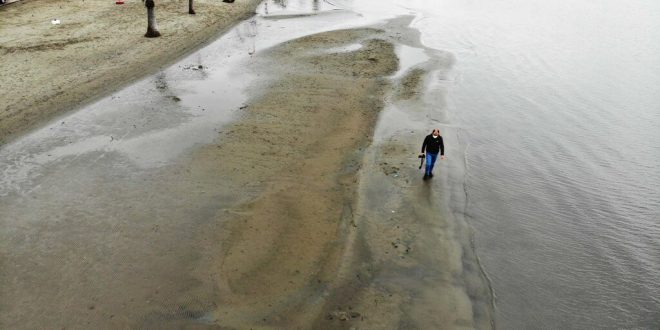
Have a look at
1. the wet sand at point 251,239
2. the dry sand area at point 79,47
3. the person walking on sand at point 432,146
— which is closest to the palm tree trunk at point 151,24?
the dry sand area at point 79,47

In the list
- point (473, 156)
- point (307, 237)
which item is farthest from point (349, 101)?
point (307, 237)

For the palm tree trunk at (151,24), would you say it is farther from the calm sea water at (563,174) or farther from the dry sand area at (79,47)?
the calm sea water at (563,174)

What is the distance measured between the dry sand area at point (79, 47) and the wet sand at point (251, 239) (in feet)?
19.4

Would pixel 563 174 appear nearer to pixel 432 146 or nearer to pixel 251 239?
pixel 432 146

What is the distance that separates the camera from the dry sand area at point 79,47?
19.3m

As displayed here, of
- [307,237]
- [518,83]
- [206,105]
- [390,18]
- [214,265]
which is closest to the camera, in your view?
[214,265]

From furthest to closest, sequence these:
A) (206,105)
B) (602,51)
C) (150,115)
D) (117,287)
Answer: (602,51) → (206,105) → (150,115) → (117,287)

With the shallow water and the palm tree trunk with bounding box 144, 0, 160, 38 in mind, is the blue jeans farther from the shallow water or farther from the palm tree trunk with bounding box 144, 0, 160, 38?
the palm tree trunk with bounding box 144, 0, 160, 38

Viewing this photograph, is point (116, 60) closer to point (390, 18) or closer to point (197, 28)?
point (197, 28)

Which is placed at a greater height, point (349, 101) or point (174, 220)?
point (349, 101)

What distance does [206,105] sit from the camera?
20125 millimetres

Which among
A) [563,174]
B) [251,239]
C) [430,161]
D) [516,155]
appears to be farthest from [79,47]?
[563,174]

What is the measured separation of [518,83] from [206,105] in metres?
17.7

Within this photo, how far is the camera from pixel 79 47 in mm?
26203
